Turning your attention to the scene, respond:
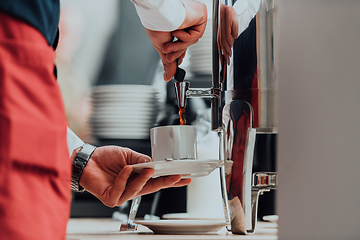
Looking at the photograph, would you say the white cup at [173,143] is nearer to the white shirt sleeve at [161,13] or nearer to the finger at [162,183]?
the finger at [162,183]

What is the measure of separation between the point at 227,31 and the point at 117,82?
2.19 feet

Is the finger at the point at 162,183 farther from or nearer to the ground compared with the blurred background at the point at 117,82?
nearer to the ground

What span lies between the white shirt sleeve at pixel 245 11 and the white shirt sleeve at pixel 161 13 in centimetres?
11

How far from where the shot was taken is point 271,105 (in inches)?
19.0

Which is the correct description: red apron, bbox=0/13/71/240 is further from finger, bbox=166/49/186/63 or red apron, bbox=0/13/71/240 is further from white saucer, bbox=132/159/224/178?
finger, bbox=166/49/186/63

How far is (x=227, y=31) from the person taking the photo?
1.76 ft

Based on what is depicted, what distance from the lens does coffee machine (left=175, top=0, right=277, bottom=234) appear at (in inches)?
19.0

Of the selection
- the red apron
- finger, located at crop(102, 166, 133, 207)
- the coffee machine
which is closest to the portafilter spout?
the coffee machine

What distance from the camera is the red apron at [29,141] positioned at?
0.75ft

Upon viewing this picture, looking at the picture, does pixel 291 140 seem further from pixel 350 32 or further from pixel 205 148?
pixel 205 148

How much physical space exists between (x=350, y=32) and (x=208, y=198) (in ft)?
1.65

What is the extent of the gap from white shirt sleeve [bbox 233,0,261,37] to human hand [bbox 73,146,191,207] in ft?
0.80

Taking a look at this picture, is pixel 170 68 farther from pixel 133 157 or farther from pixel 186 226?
pixel 186 226

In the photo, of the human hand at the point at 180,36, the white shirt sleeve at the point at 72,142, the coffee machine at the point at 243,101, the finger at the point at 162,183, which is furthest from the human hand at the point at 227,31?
the white shirt sleeve at the point at 72,142
